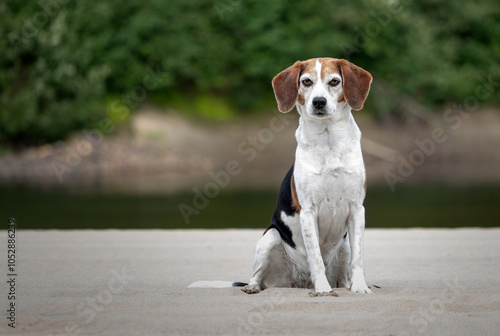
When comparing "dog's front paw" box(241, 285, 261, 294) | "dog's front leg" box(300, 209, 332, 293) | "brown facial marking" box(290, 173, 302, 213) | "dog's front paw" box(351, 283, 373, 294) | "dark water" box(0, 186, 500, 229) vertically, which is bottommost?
"dark water" box(0, 186, 500, 229)

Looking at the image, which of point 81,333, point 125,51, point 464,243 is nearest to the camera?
point 81,333

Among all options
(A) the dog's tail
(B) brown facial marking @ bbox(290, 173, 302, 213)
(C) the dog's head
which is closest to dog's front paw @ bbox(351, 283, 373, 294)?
(B) brown facial marking @ bbox(290, 173, 302, 213)

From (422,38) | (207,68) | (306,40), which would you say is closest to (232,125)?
(207,68)

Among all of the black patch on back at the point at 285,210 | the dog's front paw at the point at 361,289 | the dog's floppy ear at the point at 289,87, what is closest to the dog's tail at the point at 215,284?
the black patch on back at the point at 285,210

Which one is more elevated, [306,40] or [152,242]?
[306,40]

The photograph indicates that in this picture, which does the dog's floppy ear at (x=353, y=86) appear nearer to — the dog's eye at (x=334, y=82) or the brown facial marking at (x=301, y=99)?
the dog's eye at (x=334, y=82)

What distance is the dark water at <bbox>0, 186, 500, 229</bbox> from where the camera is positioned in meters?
10.3

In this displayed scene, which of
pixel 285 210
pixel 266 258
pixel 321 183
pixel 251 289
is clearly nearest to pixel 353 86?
pixel 321 183

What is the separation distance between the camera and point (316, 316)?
3982 millimetres

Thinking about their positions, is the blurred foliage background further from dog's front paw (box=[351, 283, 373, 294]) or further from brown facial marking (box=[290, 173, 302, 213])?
dog's front paw (box=[351, 283, 373, 294])

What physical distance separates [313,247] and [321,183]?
0.43 metres

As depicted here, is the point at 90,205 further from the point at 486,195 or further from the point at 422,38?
the point at 422,38

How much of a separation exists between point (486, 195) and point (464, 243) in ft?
24.4

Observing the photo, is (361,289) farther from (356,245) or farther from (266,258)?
(266,258)
